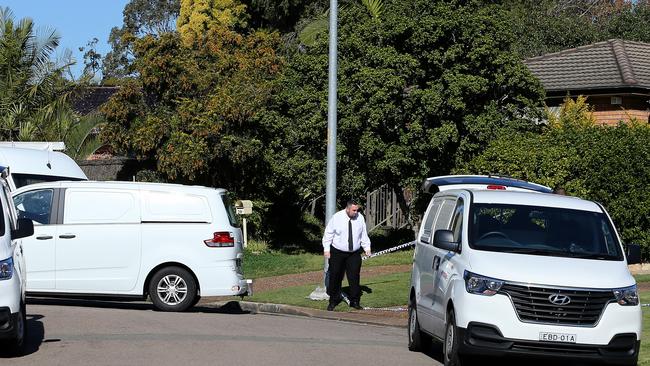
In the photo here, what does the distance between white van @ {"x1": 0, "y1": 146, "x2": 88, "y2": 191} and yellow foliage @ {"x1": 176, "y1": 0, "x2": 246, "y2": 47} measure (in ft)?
84.4

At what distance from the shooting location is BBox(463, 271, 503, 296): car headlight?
10905 millimetres

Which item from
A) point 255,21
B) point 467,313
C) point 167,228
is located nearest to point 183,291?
point 167,228

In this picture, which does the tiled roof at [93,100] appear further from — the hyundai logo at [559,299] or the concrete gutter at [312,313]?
the hyundai logo at [559,299]

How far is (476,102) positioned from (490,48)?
163 centimetres

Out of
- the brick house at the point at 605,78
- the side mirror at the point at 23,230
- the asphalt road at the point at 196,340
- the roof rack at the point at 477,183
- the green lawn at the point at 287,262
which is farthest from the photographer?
the brick house at the point at 605,78

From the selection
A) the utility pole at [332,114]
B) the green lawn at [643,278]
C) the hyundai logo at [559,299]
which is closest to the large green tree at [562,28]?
the green lawn at [643,278]

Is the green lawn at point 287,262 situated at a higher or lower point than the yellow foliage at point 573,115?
lower

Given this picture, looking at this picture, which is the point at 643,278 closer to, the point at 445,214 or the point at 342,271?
the point at 342,271

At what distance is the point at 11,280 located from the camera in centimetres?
1134

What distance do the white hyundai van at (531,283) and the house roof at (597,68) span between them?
19.6 meters

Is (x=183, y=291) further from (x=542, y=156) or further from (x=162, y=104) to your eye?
(x=162, y=104)

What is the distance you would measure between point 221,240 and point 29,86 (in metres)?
16.8

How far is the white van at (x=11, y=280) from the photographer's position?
11203 millimetres

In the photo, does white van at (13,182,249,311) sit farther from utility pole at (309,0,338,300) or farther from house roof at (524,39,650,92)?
house roof at (524,39,650,92)
